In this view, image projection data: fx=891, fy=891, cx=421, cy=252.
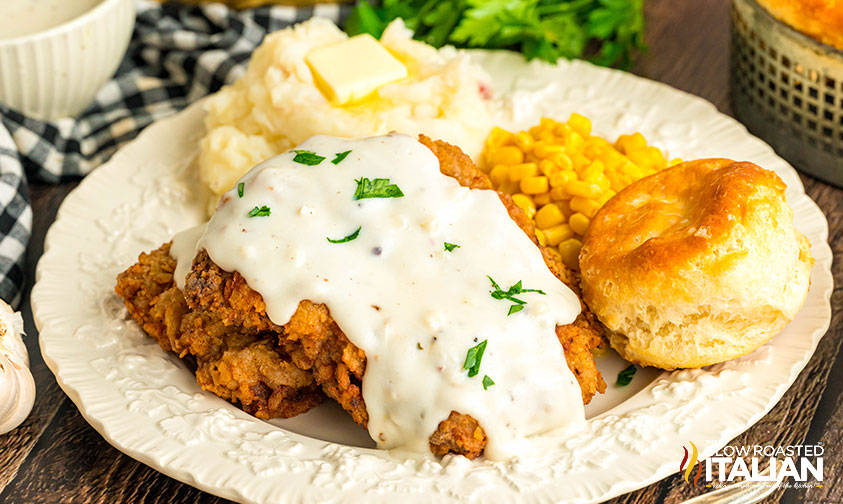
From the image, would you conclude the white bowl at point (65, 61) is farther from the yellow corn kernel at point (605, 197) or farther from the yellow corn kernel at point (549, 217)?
the yellow corn kernel at point (605, 197)

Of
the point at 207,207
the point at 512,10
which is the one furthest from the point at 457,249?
the point at 512,10

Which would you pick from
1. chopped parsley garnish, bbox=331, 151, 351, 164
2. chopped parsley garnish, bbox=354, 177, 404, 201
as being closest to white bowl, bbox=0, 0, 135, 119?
chopped parsley garnish, bbox=331, 151, 351, 164

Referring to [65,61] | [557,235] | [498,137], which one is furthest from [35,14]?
[557,235]

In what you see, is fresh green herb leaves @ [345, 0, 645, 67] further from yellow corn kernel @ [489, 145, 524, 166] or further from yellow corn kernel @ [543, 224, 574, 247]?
yellow corn kernel @ [543, 224, 574, 247]

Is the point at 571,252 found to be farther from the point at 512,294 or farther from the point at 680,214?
the point at 512,294

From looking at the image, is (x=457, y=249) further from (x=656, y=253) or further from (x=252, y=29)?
(x=252, y=29)

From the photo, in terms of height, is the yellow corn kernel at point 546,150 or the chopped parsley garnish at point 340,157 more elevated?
the chopped parsley garnish at point 340,157

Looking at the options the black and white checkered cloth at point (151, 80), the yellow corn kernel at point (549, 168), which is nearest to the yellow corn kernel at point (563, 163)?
the yellow corn kernel at point (549, 168)
